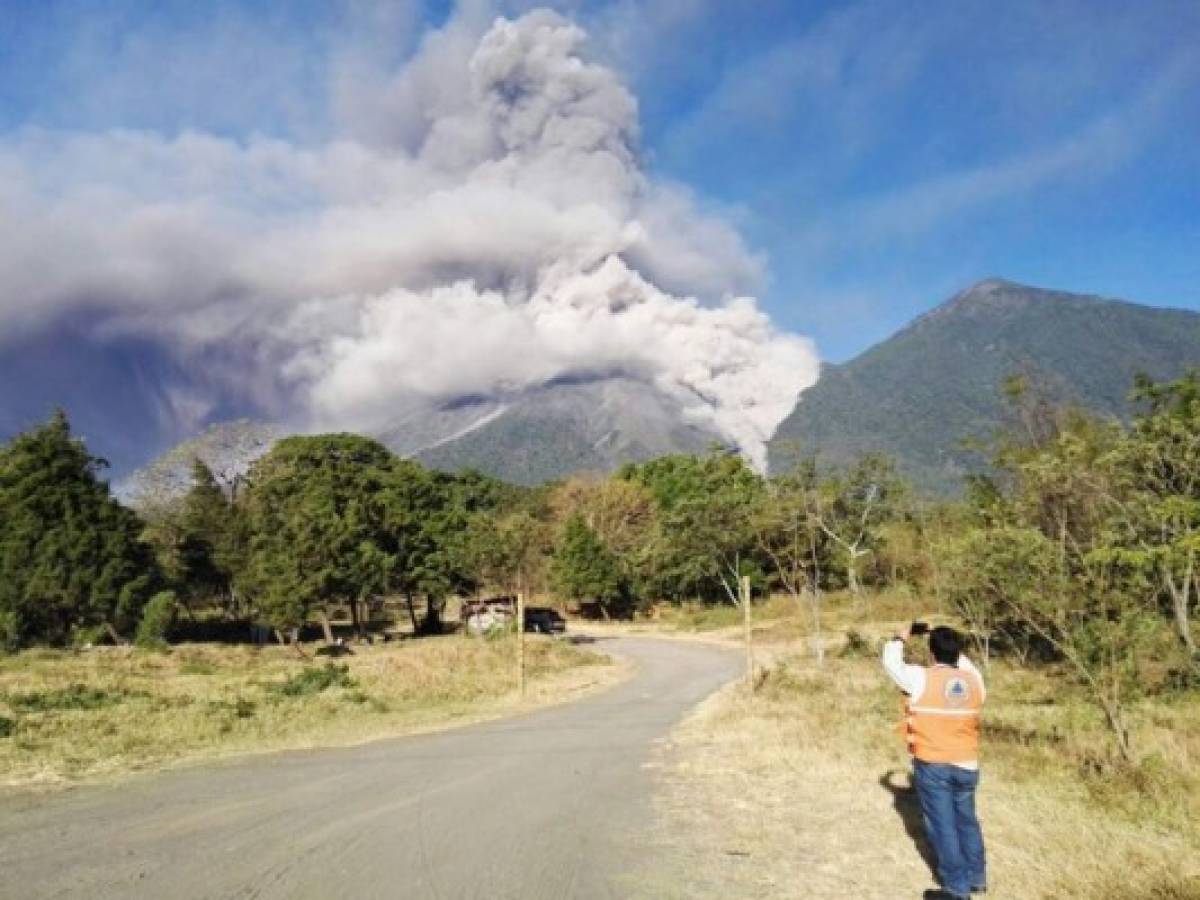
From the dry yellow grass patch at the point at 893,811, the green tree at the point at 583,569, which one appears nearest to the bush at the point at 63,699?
the dry yellow grass patch at the point at 893,811

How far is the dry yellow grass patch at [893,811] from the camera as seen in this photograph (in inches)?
250

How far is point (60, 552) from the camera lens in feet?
129

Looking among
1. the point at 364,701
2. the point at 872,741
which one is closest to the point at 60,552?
the point at 364,701

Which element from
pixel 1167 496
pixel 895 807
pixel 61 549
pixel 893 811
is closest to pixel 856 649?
pixel 1167 496

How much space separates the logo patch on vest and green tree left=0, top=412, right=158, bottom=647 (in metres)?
41.5

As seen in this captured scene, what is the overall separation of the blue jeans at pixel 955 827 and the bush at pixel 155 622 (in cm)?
3781

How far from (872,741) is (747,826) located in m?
4.61

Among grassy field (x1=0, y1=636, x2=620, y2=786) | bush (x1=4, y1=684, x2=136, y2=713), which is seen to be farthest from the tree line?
bush (x1=4, y1=684, x2=136, y2=713)

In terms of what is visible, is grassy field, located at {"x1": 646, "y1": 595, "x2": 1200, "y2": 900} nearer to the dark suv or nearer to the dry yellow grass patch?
the dry yellow grass patch

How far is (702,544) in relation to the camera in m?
56.3

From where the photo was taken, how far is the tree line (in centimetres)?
1491

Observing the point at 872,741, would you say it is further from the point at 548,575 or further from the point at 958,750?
the point at 548,575

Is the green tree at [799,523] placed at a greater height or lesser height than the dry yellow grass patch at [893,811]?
greater

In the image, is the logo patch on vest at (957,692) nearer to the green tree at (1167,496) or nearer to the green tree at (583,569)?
the green tree at (1167,496)
